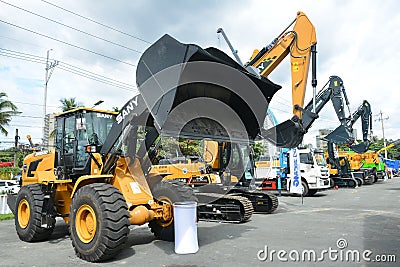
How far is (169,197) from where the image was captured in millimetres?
6332

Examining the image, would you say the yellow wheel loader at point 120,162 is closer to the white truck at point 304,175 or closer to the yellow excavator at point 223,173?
the yellow excavator at point 223,173

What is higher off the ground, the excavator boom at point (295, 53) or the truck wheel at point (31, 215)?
the excavator boom at point (295, 53)

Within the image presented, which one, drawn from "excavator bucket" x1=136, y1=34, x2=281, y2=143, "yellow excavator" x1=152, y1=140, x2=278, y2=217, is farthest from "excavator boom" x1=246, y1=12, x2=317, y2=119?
"excavator bucket" x1=136, y1=34, x2=281, y2=143

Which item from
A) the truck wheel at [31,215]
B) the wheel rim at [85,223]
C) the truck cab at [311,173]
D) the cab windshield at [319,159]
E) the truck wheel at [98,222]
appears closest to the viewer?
the truck wheel at [98,222]

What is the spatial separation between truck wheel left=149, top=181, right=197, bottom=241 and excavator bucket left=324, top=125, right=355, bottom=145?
15862 millimetres

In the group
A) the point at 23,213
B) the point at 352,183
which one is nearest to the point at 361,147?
the point at 352,183

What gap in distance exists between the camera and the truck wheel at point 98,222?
495 centimetres

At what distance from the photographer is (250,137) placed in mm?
7281

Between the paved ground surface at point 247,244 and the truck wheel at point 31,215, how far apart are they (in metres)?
0.17

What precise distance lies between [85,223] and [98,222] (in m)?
0.59

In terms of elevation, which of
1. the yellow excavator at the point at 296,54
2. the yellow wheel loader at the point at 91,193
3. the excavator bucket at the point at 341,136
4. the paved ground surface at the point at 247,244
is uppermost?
the yellow excavator at the point at 296,54

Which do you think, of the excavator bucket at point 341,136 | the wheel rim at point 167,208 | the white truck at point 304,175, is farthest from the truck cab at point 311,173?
the wheel rim at point 167,208

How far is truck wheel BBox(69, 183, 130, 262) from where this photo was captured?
4.95 m

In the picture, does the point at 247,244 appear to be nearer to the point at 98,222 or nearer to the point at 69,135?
the point at 98,222
